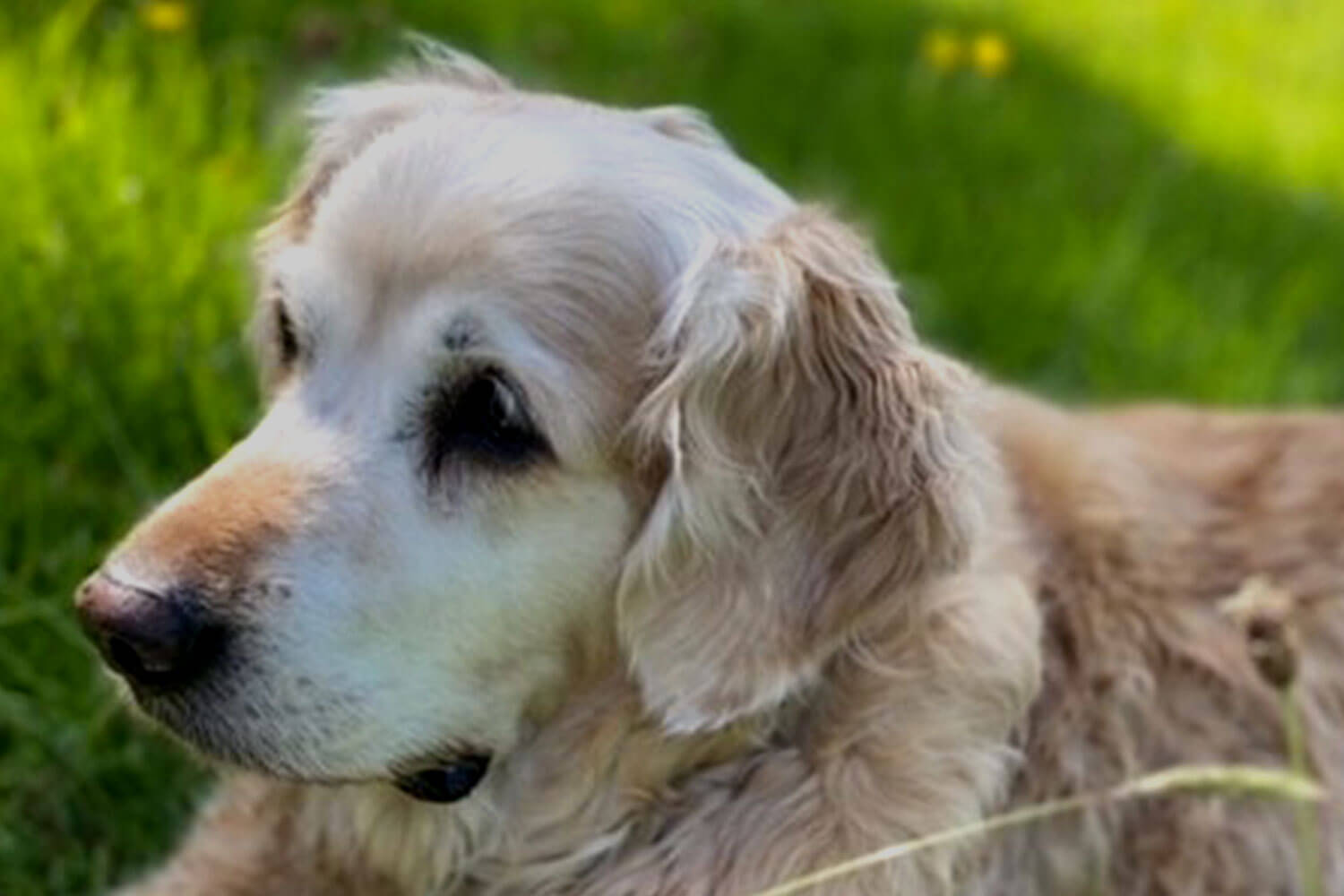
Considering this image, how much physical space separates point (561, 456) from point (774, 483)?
245 mm

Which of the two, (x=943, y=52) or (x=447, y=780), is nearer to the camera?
(x=447, y=780)

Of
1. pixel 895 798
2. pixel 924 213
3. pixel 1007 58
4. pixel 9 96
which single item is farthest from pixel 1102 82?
pixel 895 798

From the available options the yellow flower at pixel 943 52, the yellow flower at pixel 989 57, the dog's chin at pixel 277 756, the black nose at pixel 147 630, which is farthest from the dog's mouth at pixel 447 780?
the yellow flower at pixel 943 52

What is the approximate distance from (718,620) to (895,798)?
1.01ft

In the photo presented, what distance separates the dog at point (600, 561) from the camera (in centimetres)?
321

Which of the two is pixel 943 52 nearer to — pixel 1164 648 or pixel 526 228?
pixel 1164 648

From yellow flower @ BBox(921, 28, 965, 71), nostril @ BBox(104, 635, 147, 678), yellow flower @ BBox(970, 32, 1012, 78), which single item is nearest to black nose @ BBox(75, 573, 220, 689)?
nostril @ BBox(104, 635, 147, 678)

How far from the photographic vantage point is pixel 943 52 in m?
6.96

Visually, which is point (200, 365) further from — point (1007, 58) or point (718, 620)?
point (1007, 58)

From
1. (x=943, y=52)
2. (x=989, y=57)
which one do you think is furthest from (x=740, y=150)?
(x=943, y=52)

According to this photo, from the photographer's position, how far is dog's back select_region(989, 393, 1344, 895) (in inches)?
145

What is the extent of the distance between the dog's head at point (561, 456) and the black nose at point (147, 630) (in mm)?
66

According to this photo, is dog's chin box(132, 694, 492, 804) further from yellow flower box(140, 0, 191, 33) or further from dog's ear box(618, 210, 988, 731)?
yellow flower box(140, 0, 191, 33)

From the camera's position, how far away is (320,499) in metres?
3.22
